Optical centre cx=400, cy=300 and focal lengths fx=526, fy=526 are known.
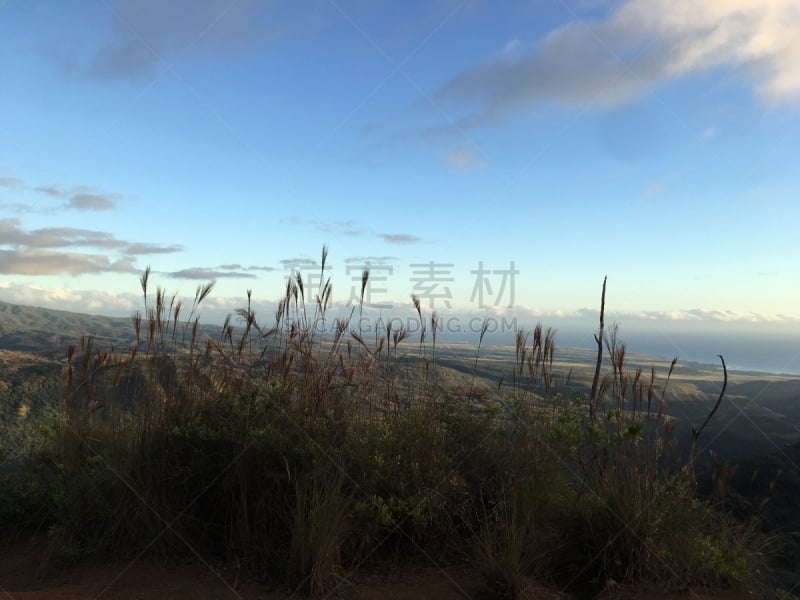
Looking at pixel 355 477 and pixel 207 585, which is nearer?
pixel 207 585

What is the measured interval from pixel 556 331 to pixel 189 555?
12.9 ft

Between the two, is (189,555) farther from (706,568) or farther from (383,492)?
(706,568)

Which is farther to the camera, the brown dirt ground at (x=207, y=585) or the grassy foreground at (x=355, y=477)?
the grassy foreground at (x=355, y=477)

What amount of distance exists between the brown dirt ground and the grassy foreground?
12 cm

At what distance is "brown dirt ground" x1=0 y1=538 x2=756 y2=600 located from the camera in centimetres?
363

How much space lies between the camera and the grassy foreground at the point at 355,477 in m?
3.93

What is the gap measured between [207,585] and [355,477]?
1.31 m

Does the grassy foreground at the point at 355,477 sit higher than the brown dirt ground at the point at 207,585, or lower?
higher

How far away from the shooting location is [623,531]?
3.90 meters

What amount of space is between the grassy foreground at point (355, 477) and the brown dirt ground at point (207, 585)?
0.12 metres

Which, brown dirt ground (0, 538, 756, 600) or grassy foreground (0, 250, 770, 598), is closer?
brown dirt ground (0, 538, 756, 600)

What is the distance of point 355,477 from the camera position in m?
4.38

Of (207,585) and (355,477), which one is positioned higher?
(355,477)

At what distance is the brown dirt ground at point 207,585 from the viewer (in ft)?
11.9
